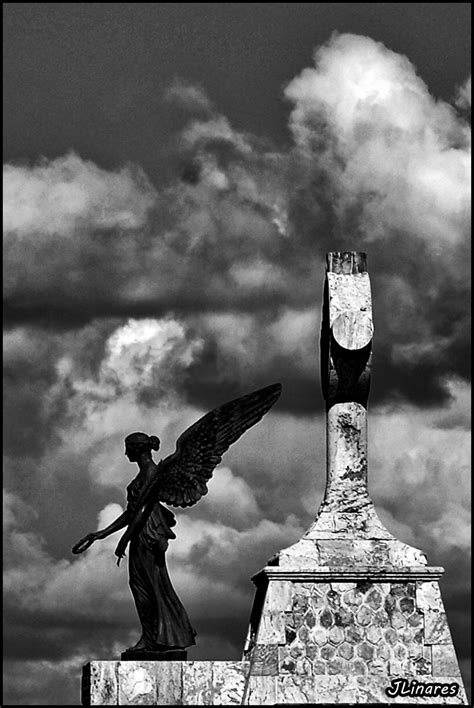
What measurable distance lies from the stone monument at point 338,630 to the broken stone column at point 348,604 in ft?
0.04

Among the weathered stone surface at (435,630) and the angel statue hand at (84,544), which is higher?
the angel statue hand at (84,544)

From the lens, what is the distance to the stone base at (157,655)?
725 inches

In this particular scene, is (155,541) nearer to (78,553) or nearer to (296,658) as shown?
(78,553)

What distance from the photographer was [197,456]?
1905cm

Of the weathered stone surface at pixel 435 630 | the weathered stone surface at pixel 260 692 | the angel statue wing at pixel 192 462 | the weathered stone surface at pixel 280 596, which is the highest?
the angel statue wing at pixel 192 462

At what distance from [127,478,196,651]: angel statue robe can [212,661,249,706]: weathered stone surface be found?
0.45 meters

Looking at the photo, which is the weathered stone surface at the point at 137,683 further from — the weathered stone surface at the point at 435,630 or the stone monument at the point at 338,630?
the weathered stone surface at the point at 435,630

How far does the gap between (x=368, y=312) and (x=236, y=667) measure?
4.27 metres

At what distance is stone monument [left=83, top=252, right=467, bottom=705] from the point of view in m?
18.3

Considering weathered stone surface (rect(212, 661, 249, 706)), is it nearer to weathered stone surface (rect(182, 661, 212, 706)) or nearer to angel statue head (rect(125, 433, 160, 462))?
weathered stone surface (rect(182, 661, 212, 706))

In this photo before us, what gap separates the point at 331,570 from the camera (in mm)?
18719

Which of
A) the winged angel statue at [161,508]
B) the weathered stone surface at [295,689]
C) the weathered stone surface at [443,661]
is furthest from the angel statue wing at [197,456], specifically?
the weathered stone surface at [443,661]

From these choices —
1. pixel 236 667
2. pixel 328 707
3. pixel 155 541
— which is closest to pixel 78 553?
pixel 155 541

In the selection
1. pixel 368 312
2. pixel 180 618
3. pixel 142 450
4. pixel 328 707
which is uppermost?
pixel 368 312
